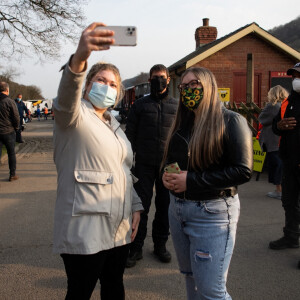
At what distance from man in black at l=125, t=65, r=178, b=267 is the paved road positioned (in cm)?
25

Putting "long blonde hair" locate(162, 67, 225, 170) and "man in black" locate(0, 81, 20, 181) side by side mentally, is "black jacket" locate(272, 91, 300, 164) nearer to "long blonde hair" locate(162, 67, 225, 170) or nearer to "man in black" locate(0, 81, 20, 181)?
"long blonde hair" locate(162, 67, 225, 170)

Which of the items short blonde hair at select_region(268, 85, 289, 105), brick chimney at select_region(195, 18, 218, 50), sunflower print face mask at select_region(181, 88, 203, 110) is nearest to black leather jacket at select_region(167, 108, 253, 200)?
sunflower print face mask at select_region(181, 88, 203, 110)

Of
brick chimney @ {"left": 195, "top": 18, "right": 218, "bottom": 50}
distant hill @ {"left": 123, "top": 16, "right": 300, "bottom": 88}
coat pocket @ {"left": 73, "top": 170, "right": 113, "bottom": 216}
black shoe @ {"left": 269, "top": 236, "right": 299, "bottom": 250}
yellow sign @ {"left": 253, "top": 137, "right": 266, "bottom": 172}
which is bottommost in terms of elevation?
black shoe @ {"left": 269, "top": 236, "right": 299, "bottom": 250}

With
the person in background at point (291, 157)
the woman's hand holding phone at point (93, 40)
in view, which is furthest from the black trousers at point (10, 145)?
the woman's hand holding phone at point (93, 40)

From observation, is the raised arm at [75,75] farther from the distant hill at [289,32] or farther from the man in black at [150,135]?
the distant hill at [289,32]

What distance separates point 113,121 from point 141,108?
1.39 m

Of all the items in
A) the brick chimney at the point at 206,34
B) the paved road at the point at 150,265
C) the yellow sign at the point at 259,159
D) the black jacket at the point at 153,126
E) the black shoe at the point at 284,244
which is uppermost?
the brick chimney at the point at 206,34

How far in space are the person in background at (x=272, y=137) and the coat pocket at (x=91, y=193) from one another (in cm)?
478

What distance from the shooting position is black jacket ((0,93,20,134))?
7.51 meters

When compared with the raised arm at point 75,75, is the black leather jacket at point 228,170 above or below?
below

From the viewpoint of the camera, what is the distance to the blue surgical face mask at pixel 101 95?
2133mm

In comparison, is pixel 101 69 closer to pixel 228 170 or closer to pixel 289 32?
pixel 228 170

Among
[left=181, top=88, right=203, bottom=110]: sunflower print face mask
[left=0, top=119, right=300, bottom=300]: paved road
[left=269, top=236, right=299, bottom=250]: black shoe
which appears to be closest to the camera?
[left=181, top=88, right=203, bottom=110]: sunflower print face mask

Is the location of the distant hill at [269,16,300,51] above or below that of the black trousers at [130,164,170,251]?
above
